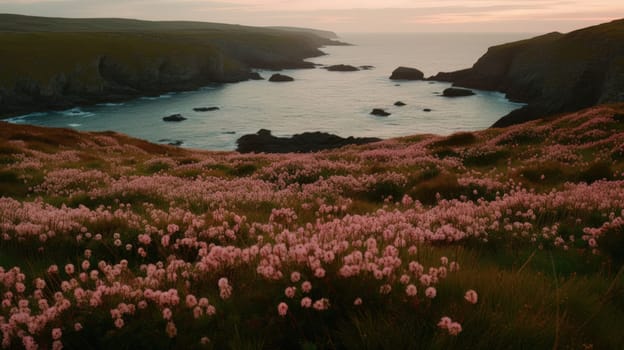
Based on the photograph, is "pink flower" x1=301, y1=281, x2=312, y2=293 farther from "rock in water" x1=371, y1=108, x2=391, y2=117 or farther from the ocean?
"rock in water" x1=371, y1=108, x2=391, y2=117

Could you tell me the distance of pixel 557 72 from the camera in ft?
381

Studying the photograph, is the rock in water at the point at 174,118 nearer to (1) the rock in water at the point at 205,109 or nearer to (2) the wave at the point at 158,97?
(1) the rock in water at the point at 205,109

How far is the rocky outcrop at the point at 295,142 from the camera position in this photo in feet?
240

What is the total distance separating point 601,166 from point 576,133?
415 inches

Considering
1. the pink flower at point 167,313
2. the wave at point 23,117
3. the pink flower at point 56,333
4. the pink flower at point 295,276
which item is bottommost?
the wave at point 23,117

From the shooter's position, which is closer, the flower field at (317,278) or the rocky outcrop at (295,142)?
the flower field at (317,278)

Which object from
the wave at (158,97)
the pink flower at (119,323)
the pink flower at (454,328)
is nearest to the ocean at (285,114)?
the wave at (158,97)

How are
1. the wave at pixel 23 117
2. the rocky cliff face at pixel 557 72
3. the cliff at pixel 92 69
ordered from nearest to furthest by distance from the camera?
the rocky cliff face at pixel 557 72 → the wave at pixel 23 117 → the cliff at pixel 92 69

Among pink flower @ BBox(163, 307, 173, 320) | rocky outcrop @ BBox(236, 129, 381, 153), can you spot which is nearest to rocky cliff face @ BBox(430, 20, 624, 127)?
rocky outcrop @ BBox(236, 129, 381, 153)

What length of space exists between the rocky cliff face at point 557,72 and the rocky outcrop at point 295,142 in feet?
107

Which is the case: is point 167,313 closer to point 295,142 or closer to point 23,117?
point 295,142

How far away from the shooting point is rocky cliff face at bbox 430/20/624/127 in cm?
9338

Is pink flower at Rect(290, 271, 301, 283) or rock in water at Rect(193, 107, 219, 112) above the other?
pink flower at Rect(290, 271, 301, 283)

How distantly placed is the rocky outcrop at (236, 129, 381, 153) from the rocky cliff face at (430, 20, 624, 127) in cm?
3260
